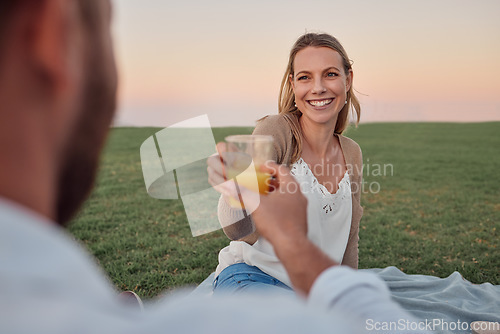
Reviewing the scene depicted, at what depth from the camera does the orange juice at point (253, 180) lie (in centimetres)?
167

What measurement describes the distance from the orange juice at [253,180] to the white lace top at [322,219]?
3.73 feet

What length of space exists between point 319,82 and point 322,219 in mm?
1081

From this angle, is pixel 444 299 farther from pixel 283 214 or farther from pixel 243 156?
pixel 283 214

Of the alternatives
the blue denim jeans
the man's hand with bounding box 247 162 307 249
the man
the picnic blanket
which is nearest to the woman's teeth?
the blue denim jeans

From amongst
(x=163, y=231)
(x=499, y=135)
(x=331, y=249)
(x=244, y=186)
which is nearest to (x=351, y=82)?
(x=331, y=249)

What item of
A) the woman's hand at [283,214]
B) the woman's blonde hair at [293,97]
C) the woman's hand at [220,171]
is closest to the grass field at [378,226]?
the woman's hand at [220,171]

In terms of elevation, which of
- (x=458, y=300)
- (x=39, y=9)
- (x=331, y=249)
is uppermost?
(x=39, y=9)

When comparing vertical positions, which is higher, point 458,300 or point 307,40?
point 307,40

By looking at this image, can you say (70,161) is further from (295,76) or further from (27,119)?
(295,76)

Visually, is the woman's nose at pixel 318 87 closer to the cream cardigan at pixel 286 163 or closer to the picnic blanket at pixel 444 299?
the cream cardigan at pixel 286 163

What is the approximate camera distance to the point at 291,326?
22.5 inches

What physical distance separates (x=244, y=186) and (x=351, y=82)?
2.08 metres

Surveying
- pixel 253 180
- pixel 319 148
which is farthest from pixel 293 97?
pixel 253 180

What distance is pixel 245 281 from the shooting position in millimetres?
2779
